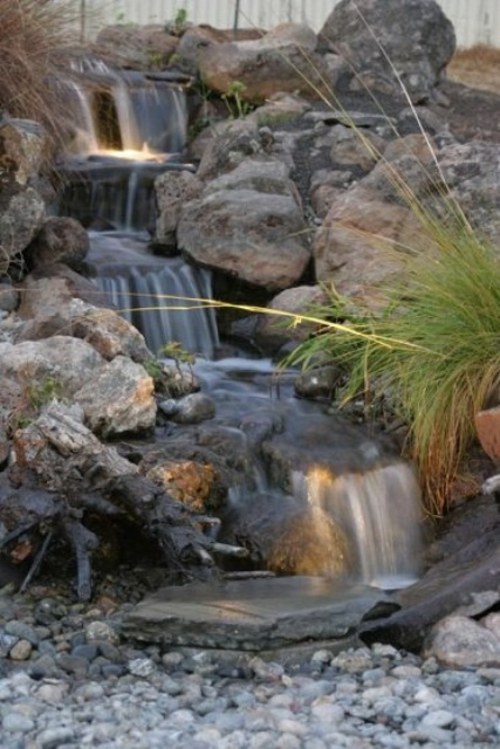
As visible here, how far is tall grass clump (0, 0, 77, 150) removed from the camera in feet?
30.4

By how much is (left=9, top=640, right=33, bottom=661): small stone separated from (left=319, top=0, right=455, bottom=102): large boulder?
8.27 m

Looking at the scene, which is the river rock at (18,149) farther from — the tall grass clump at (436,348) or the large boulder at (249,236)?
the tall grass clump at (436,348)

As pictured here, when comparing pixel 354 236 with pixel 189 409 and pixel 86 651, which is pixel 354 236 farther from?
pixel 86 651

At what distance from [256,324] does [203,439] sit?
2.05 metres

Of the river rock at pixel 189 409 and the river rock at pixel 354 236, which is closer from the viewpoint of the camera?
the river rock at pixel 189 409

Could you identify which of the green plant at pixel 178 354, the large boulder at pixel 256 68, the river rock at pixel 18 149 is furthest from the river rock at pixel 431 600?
the large boulder at pixel 256 68

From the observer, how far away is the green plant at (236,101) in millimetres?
11703

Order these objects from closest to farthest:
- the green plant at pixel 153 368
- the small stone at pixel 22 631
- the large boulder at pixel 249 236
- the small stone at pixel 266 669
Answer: the small stone at pixel 266 669, the small stone at pixel 22 631, the green plant at pixel 153 368, the large boulder at pixel 249 236

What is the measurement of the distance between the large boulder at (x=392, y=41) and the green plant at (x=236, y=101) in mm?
1179

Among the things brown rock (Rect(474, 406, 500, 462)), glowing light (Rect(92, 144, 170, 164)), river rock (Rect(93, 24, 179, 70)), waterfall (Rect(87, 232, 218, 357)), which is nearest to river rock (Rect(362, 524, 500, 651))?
brown rock (Rect(474, 406, 500, 462))

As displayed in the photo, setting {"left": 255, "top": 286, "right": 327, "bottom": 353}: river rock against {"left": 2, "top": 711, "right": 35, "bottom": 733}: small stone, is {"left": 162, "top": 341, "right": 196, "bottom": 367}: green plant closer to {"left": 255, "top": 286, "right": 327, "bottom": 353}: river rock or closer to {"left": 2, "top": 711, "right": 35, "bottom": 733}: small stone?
{"left": 255, "top": 286, "right": 327, "bottom": 353}: river rock

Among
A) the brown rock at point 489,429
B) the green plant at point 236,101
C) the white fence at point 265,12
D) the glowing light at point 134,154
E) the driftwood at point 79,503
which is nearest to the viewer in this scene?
the driftwood at point 79,503

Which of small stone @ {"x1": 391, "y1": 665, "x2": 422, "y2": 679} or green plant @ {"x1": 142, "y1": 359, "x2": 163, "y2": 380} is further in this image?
green plant @ {"x1": 142, "y1": 359, "x2": 163, "y2": 380}

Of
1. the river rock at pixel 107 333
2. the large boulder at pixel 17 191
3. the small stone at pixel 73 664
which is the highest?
the large boulder at pixel 17 191
